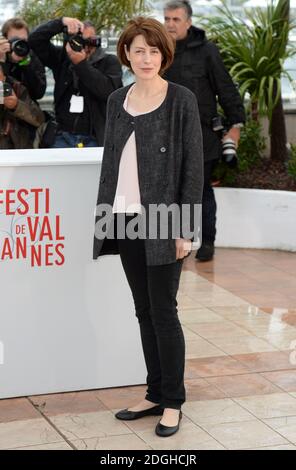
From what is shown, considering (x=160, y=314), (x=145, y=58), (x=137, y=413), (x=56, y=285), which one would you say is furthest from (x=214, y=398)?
(x=145, y=58)

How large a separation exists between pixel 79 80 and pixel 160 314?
274 centimetres

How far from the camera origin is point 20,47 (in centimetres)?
678

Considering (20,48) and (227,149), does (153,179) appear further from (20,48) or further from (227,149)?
(227,149)

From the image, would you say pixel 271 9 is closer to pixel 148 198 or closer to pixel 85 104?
pixel 85 104

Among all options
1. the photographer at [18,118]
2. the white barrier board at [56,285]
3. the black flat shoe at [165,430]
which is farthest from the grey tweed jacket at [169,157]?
the photographer at [18,118]

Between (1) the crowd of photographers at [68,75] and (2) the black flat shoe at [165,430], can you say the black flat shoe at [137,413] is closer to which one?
(2) the black flat shoe at [165,430]

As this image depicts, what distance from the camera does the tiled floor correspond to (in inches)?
176

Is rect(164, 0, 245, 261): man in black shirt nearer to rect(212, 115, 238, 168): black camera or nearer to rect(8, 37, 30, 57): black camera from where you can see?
rect(212, 115, 238, 168): black camera

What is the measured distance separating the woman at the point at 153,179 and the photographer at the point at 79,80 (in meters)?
2.15

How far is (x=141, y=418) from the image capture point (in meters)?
4.72

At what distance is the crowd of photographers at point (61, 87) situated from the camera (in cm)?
669

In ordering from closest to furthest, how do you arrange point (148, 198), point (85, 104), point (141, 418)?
point (148, 198), point (141, 418), point (85, 104)

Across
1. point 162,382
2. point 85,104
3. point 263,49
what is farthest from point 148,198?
point 263,49

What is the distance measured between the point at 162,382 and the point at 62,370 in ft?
2.04
